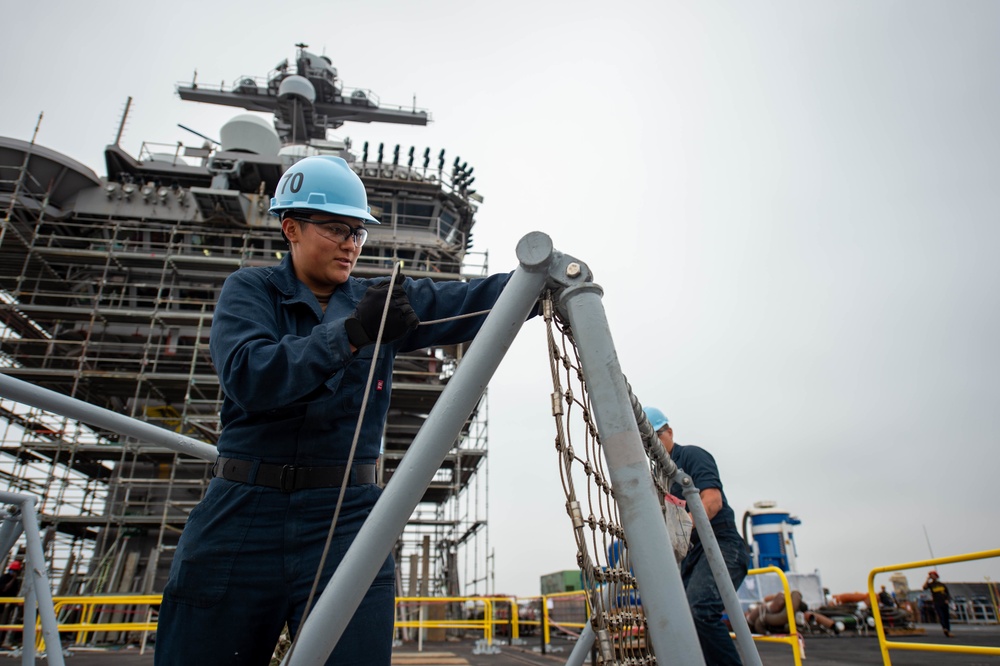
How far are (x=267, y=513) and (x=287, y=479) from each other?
0.09 metres

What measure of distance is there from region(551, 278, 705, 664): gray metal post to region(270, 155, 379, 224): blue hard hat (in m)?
0.77

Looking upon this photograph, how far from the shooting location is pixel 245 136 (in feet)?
70.3

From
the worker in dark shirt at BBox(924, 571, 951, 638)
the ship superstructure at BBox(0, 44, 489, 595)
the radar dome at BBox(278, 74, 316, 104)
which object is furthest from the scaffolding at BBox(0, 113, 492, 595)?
the worker in dark shirt at BBox(924, 571, 951, 638)

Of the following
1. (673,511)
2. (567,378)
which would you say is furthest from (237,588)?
(673,511)

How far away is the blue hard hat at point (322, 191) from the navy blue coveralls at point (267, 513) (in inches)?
12.1

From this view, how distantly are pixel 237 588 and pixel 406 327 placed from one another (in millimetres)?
755

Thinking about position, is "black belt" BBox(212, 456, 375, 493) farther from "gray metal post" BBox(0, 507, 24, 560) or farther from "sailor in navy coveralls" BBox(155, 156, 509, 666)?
"gray metal post" BBox(0, 507, 24, 560)

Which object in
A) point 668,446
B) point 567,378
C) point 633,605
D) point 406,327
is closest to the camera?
point 406,327

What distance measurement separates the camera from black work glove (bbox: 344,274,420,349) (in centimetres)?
130

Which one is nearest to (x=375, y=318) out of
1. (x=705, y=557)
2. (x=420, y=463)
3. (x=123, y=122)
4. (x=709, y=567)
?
(x=420, y=463)

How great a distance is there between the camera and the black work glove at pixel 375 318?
1.30 m

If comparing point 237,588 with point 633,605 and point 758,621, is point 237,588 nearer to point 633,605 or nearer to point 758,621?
point 633,605

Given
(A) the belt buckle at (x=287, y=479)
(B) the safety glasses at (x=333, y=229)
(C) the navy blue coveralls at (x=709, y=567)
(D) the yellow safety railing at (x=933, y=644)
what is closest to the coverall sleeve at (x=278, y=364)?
(A) the belt buckle at (x=287, y=479)

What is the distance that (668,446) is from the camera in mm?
4336
